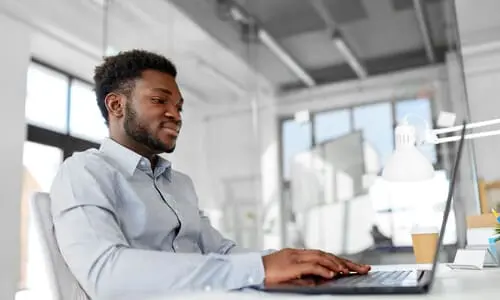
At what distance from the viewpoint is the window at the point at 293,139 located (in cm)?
454

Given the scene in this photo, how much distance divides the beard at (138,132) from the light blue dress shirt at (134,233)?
2.2 inches

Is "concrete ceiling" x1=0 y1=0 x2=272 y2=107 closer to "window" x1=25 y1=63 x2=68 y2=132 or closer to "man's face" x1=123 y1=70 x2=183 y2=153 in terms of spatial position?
"window" x1=25 y1=63 x2=68 y2=132

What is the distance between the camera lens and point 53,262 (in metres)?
0.87

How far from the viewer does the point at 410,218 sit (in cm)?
322

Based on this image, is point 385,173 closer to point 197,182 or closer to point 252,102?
point 197,182

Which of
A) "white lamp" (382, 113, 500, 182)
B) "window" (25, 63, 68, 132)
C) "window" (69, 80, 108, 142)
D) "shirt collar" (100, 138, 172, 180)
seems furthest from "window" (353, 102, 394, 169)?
"shirt collar" (100, 138, 172, 180)

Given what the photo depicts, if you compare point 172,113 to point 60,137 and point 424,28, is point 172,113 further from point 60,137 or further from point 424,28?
point 424,28

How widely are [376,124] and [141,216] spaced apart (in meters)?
3.55

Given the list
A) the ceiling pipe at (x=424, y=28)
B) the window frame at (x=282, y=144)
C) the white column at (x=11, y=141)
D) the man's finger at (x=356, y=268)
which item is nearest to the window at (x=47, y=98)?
the white column at (x=11, y=141)

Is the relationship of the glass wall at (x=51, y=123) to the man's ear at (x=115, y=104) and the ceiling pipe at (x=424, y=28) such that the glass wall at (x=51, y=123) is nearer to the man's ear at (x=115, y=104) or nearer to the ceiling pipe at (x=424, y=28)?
the man's ear at (x=115, y=104)

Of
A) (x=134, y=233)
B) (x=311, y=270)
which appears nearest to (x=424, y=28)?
(x=134, y=233)

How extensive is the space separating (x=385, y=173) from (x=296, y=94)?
10.6ft

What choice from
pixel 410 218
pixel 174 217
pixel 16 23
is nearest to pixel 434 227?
pixel 174 217

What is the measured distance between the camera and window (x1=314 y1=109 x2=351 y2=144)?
175 inches
